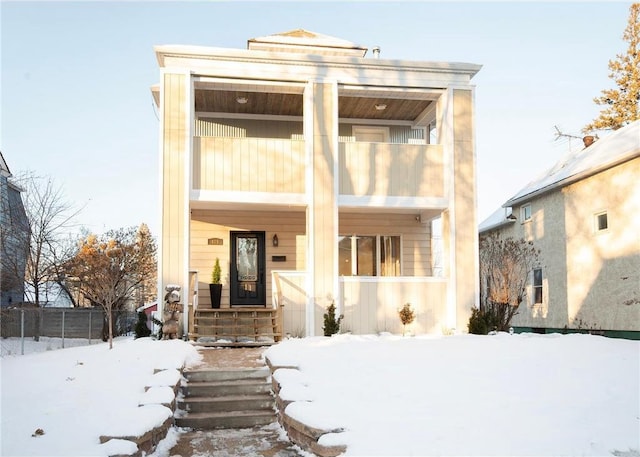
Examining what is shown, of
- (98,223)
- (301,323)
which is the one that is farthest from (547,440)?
(98,223)

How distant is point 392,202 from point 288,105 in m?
3.76

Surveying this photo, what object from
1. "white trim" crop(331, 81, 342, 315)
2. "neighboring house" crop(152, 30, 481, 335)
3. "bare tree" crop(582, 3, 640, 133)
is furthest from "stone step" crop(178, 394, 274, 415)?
"bare tree" crop(582, 3, 640, 133)

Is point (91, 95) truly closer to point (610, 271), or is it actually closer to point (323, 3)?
point (323, 3)

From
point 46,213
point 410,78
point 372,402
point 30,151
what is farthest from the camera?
point 46,213

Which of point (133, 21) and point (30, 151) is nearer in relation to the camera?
point (133, 21)

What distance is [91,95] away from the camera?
604 inches

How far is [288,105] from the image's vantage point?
1527 cm

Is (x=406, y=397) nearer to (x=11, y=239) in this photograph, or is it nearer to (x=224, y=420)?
(x=224, y=420)

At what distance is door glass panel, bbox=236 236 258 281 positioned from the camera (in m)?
15.4

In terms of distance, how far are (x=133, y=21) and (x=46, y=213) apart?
11718 millimetres

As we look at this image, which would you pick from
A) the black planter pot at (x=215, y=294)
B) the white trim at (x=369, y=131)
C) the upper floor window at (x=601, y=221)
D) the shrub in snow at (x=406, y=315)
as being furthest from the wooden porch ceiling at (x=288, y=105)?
the upper floor window at (x=601, y=221)

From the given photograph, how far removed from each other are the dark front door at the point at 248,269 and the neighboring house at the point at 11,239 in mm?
8142

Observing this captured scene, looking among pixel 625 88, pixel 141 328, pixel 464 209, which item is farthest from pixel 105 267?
pixel 625 88

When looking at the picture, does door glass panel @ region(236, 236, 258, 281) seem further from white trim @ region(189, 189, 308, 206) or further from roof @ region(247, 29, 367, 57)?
roof @ region(247, 29, 367, 57)
